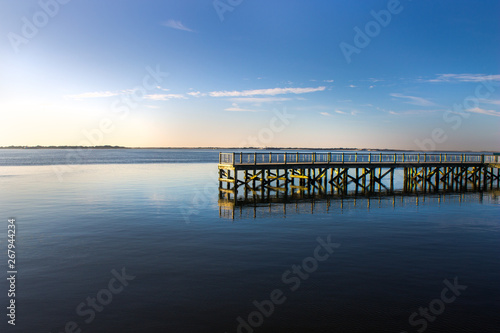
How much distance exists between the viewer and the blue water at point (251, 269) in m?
8.98

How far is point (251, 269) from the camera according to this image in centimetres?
1236

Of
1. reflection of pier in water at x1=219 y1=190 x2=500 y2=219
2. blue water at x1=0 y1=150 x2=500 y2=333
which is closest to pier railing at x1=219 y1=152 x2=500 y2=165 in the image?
reflection of pier in water at x1=219 y1=190 x2=500 y2=219

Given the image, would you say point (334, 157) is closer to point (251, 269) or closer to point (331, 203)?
point (331, 203)

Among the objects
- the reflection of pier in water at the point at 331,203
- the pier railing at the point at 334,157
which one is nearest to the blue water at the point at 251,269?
the reflection of pier in water at the point at 331,203

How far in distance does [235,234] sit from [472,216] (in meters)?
15.5

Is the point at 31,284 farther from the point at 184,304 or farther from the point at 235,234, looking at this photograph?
the point at 235,234

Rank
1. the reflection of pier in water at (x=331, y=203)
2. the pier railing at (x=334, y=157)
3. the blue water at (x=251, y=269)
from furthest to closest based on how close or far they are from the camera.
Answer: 1. the pier railing at (x=334, y=157)
2. the reflection of pier in water at (x=331, y=203)
3. the blue water at (x=251, y=269)

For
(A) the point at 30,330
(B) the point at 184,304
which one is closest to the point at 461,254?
(B) the point at 184,304

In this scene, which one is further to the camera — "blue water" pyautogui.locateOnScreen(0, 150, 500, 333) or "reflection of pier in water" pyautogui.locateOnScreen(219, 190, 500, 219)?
"reflection of pier in water" pyautogui.locateOnScreen(219, 190, 500, 219)

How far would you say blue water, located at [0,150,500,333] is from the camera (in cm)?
898

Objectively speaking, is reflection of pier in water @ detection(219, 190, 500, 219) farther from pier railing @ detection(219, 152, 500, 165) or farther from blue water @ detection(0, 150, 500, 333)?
pier railing @ detection(219, 152, 500, 165)

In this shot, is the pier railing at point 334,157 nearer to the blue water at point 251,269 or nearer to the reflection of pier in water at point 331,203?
the reflection of pier in water at point 331,203

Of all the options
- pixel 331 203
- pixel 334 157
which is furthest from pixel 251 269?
pixel 334 157

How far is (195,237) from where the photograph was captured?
16.8 metres
